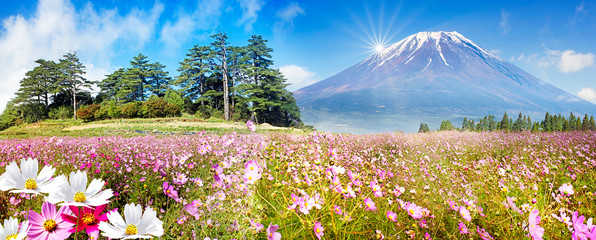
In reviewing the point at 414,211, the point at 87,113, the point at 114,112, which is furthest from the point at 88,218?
the point at 87,113

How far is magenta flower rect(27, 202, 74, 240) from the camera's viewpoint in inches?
21.9

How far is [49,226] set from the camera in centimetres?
56

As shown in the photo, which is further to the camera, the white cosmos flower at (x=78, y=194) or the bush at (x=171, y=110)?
the bush at (x=171, y=110)

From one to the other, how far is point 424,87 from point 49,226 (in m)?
144

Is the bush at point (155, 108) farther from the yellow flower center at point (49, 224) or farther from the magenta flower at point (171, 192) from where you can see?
the yellow flower center at point (49, 224)

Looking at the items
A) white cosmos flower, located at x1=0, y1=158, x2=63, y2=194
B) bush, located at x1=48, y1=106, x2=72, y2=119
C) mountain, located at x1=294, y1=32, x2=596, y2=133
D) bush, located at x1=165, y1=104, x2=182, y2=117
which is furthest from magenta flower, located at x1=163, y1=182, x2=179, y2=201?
mountain, located at x1=294, y1=32, x2=596, y2=133

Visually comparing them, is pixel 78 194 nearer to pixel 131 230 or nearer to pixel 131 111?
pixel 131 230

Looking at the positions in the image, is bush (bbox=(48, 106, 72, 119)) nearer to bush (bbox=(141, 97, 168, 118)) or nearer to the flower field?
bush (bbox=(141, 97, 168, 118))

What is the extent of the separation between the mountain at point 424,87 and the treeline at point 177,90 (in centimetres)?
6652

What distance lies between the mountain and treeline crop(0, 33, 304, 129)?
66520 mm

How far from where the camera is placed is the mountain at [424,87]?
10700 centimetres

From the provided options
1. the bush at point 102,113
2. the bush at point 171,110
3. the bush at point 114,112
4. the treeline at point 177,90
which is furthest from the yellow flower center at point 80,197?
the bush at point 102,113

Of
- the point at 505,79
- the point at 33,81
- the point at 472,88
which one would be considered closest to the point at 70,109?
the point at 33,81

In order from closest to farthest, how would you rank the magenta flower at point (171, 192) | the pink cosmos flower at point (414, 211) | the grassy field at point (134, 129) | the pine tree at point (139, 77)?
the pink cosmos flower at point (414, 211)
the magenta flower at point (171, 192)
the grassy field at point (134, 129)
the pine tree at point (139, 77)
